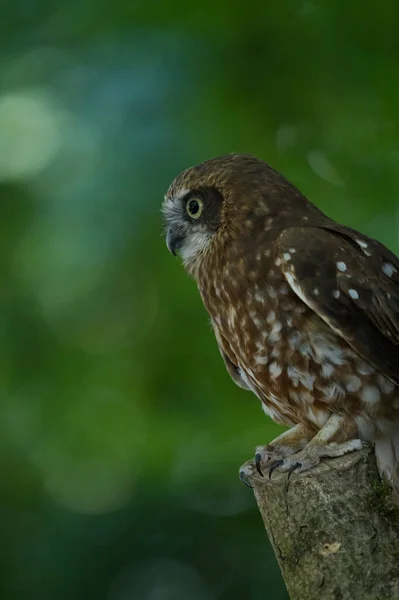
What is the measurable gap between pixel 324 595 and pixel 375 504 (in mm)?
242

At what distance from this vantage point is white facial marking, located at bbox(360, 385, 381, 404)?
2.58 meters

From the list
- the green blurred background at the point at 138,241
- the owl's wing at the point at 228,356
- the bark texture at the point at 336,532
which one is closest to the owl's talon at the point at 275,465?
the bark texture at the point at 336,532

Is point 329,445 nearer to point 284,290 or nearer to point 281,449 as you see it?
point 281,449

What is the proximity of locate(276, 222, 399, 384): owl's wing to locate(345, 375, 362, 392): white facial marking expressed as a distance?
2.9 inches

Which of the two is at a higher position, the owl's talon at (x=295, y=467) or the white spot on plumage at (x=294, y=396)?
the white spot on plumage at (x=294, y=396)

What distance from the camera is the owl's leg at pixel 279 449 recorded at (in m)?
2.40

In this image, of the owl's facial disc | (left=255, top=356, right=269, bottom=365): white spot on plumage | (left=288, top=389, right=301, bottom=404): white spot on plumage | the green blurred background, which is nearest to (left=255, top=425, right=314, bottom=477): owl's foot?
(left=288, top=389, right=301, bottom=404): white spot on plumage

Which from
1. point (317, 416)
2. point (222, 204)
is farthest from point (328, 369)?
point (222, 204)

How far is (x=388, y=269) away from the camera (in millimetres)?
2736

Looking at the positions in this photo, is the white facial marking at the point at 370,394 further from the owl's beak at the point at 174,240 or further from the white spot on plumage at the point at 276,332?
the owl's beak at the point at 174,240

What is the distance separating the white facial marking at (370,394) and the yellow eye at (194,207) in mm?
848

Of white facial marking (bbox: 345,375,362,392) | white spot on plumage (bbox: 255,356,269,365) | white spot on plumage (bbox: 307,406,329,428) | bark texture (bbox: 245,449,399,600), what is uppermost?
white spot on plumage (bbox: 255,356,269,365)

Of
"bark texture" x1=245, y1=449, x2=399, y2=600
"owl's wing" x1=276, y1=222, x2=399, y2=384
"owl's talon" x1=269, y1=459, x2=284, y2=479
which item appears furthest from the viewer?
"owl's wing" x1=276, y1=222, x2=399, y2=384

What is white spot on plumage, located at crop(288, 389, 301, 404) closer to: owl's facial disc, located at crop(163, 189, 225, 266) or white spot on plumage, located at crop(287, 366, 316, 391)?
white spot on plumage, located at crop(287, 366, 316, 391)
